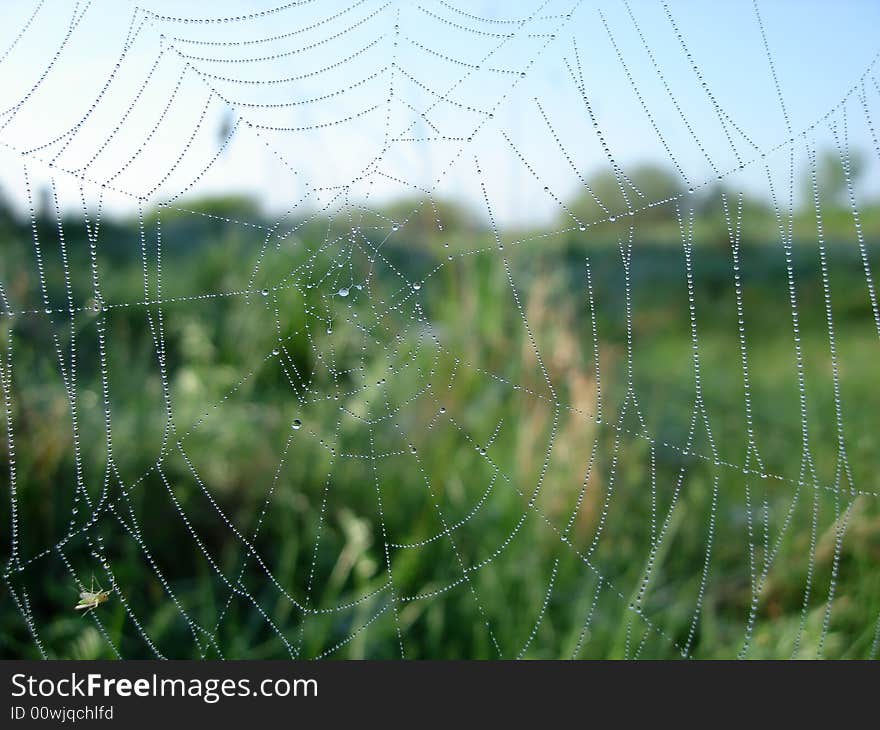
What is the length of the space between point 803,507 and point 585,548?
0.71 m

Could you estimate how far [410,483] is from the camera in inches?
107

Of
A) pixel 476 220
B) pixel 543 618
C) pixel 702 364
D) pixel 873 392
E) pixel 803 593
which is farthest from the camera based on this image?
pixel 702 364

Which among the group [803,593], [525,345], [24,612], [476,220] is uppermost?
[476,220]

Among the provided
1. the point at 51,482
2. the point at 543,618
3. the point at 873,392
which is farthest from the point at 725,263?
the point at 51,482

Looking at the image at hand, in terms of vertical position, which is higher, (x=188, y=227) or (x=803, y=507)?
(x=188, y=227)

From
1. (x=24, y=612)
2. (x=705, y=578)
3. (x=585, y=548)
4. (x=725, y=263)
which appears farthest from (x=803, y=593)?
(x=725, y=263)

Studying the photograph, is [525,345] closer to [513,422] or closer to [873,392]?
[513,422]

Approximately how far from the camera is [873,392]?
3740 mm

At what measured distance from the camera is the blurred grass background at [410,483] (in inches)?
86.2

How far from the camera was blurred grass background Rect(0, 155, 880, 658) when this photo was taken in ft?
7.18

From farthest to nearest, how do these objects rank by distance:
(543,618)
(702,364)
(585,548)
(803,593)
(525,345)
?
(702,364)
(525,345)
(585,548)
(803,593)
(543,618)

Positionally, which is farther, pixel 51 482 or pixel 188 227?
pixel 188 227

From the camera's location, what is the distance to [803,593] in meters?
2.42

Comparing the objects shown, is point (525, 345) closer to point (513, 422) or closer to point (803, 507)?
point (513, 422)
